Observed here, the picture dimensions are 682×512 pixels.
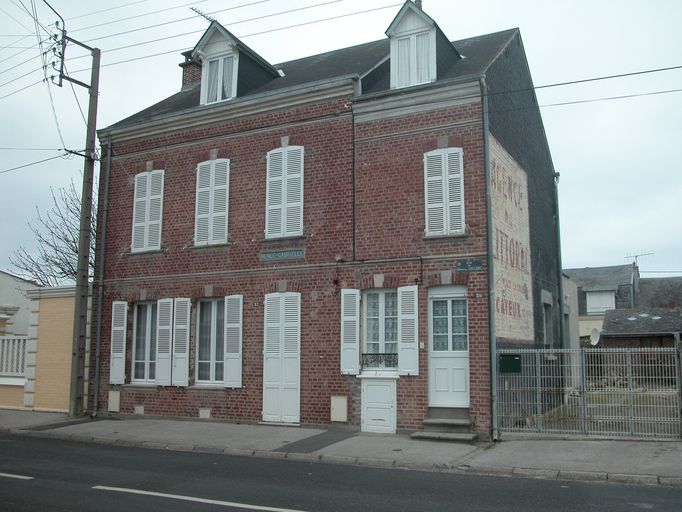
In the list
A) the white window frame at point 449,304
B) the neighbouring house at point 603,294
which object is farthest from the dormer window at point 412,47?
the neighbouring house at point 603,294

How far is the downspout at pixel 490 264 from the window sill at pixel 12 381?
45.2 ft

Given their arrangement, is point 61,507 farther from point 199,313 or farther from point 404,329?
point 199,313

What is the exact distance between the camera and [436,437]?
13.0 metres

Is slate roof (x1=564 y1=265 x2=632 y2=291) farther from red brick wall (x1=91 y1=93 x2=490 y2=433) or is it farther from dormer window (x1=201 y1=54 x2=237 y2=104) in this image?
red brick wall (x1=91 y1=93 x2=490 y2=433)

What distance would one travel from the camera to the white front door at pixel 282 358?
15.2 m

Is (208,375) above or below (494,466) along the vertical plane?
above

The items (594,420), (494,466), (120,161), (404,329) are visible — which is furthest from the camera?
(120,161)

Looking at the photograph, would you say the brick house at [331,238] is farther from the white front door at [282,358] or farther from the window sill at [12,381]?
the window sill at [12,381]

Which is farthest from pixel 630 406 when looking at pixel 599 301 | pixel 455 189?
pixel 599 301

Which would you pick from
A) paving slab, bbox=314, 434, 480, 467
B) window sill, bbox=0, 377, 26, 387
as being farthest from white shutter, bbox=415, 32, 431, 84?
window sill, bbox=0, 377, 26, 387

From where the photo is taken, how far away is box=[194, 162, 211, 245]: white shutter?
1708cm

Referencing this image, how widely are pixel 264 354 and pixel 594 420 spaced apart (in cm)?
735

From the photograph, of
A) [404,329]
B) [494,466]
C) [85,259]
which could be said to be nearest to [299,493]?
[494,466]

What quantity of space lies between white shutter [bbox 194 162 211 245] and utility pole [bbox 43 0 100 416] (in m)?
2.93
